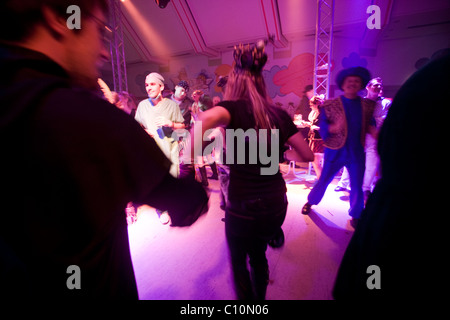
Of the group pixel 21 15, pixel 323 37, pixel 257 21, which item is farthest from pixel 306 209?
pixel 323 37

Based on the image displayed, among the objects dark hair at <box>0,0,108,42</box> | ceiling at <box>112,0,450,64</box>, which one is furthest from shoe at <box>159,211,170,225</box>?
ceiling at <box>112,0,450,64</box>

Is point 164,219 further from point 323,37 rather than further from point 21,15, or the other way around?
point 323,37

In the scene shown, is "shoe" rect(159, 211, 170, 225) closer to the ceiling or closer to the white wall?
the ceiling

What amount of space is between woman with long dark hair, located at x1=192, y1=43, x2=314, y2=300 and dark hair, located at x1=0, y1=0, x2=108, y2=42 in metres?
0.83

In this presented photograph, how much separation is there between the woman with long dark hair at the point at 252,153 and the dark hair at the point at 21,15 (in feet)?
2.74

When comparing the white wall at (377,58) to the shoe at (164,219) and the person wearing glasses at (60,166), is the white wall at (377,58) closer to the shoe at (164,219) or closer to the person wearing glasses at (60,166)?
the shoe at (164,219)

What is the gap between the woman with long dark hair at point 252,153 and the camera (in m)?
1.32

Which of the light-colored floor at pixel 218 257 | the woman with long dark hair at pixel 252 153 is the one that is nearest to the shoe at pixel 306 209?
the light-colored floor at pixel 218 257

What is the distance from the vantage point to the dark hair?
0.51 meters

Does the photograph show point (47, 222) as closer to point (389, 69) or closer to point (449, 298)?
point (449, 298)

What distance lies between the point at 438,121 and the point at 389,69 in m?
9.64
